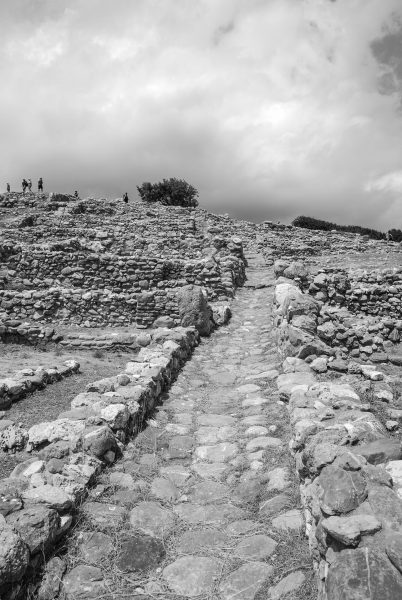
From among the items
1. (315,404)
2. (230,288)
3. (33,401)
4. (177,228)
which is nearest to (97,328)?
(230,288)

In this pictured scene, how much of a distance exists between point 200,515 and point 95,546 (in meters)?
1.10

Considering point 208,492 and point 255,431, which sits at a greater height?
point 255,431

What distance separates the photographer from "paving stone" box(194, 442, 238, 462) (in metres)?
5.70

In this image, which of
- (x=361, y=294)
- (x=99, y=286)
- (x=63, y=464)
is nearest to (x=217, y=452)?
(x=63, y=464)

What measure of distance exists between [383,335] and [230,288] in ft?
24.3

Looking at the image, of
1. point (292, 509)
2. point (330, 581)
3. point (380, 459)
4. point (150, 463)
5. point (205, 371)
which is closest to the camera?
point (330, 581)

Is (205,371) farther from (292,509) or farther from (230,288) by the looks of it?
(230,288)

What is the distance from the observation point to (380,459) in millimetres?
3822

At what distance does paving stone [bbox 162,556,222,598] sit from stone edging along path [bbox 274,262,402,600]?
0.86m

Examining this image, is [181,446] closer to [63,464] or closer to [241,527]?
[63,464]

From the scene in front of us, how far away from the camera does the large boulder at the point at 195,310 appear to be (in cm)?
1295

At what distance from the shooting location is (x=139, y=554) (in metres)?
3.81

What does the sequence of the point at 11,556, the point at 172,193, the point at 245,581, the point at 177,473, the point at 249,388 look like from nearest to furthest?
1. the point at 11,556
2. the point at 245,581
3. the point at 177,473
4. the point at 249,388
5. the point at 172,193

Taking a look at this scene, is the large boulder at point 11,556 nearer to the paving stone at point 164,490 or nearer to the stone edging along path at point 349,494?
the paving stone at point 164,490
